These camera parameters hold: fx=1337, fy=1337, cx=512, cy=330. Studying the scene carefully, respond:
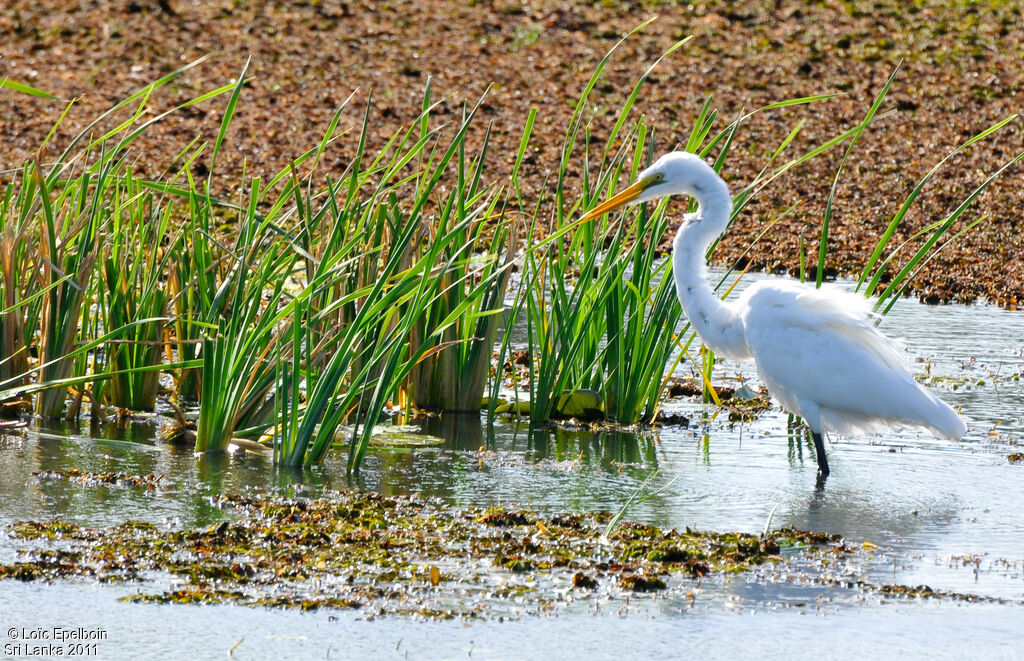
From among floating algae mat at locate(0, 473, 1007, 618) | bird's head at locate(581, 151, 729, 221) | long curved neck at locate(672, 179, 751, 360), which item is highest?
bird's head at locate(581, 151, 729, 221)

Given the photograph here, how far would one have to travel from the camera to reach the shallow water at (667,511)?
343cm

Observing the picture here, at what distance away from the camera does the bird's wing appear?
223 inches

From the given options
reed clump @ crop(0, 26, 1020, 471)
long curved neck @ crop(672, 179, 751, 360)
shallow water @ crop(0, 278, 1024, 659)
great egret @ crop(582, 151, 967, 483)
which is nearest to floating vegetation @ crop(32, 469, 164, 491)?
shallow water @ crop(0, 278, 1024, 659)

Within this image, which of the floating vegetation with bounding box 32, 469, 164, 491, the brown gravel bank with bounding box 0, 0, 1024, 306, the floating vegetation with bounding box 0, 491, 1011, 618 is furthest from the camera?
the brown gravel bank with bounding box 0, 0, 1024, 306

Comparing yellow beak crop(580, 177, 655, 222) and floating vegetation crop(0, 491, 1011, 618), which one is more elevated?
yellow beak crop(580, 177, 655, 222)

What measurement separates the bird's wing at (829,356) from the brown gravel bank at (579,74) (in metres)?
5.33

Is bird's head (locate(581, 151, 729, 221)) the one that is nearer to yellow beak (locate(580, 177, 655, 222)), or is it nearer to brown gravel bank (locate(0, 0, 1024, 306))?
yellow beak (locate(580, 177, 655, 222))

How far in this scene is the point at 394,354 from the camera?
4.84 metres

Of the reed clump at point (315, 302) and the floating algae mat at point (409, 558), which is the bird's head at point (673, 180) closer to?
the reed clump at point (315, 302)

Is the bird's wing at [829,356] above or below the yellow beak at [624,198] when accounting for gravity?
below

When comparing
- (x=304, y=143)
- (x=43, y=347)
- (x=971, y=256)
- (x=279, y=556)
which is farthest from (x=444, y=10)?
(x=279, y=556)

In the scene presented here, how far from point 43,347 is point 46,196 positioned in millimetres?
831

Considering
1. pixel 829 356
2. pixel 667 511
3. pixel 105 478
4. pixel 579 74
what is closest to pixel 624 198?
pixel 829 356

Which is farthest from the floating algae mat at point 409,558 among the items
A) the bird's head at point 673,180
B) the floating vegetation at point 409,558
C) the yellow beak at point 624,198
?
the bird's head at point 673,180
